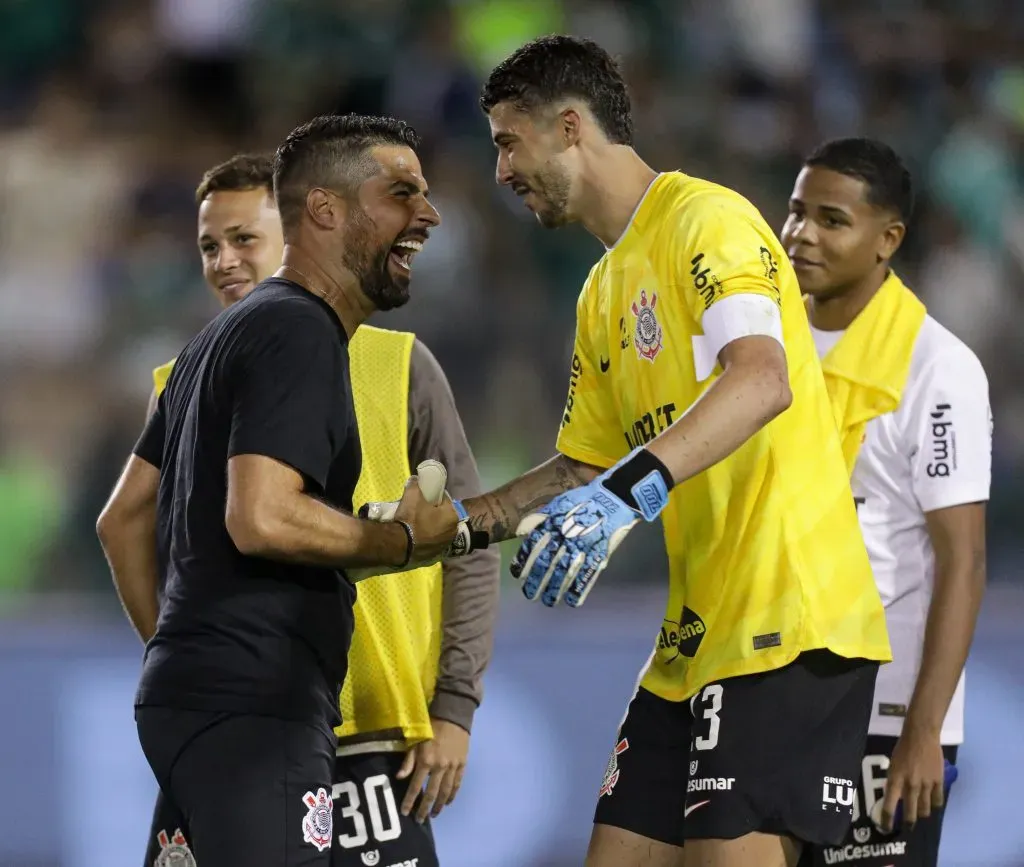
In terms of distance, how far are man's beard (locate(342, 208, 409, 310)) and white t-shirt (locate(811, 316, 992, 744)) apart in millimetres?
1483

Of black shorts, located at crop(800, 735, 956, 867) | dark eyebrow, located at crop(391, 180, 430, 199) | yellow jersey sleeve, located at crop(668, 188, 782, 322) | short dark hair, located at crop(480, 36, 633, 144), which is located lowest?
black shorts, located at crop(800, 735, 956, 867)

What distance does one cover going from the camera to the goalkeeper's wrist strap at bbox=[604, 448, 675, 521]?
11.0ft

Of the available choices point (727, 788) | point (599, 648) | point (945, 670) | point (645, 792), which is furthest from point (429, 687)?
point (599, 648)

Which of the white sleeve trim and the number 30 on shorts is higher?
the white sleeve trim

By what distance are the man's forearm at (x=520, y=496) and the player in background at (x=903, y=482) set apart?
2.51ft

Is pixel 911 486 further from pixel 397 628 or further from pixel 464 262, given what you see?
pixel 464 262

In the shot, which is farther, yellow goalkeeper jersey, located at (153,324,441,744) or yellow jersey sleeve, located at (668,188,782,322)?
yellow goalkeeper jersey, located at (153,324,441,744)

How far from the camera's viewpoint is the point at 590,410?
424 centimetres

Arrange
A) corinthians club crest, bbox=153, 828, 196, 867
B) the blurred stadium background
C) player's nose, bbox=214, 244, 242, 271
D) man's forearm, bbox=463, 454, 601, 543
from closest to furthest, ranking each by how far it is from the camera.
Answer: corinthians club crest, bbox=153, 828, 196, 867
man's forearm, bbox=463, 454, 601, 543
player's nose, bbox=214, 244, 242, 271
the blurred stadium background

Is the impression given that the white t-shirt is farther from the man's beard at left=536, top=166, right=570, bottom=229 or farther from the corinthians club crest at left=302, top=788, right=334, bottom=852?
the corinthians club crest at left=302, top=788, right=334, bottom=852

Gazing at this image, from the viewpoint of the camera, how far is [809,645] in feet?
12.0

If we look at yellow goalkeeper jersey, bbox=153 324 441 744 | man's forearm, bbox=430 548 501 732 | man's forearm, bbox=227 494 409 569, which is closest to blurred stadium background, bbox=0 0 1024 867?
man's forearm, bbox=430 548 501 732

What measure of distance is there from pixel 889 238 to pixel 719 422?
62.6 inches

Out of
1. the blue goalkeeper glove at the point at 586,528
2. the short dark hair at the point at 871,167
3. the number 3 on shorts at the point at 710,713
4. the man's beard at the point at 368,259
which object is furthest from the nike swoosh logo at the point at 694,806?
the short dark hair at the point at 871,167
